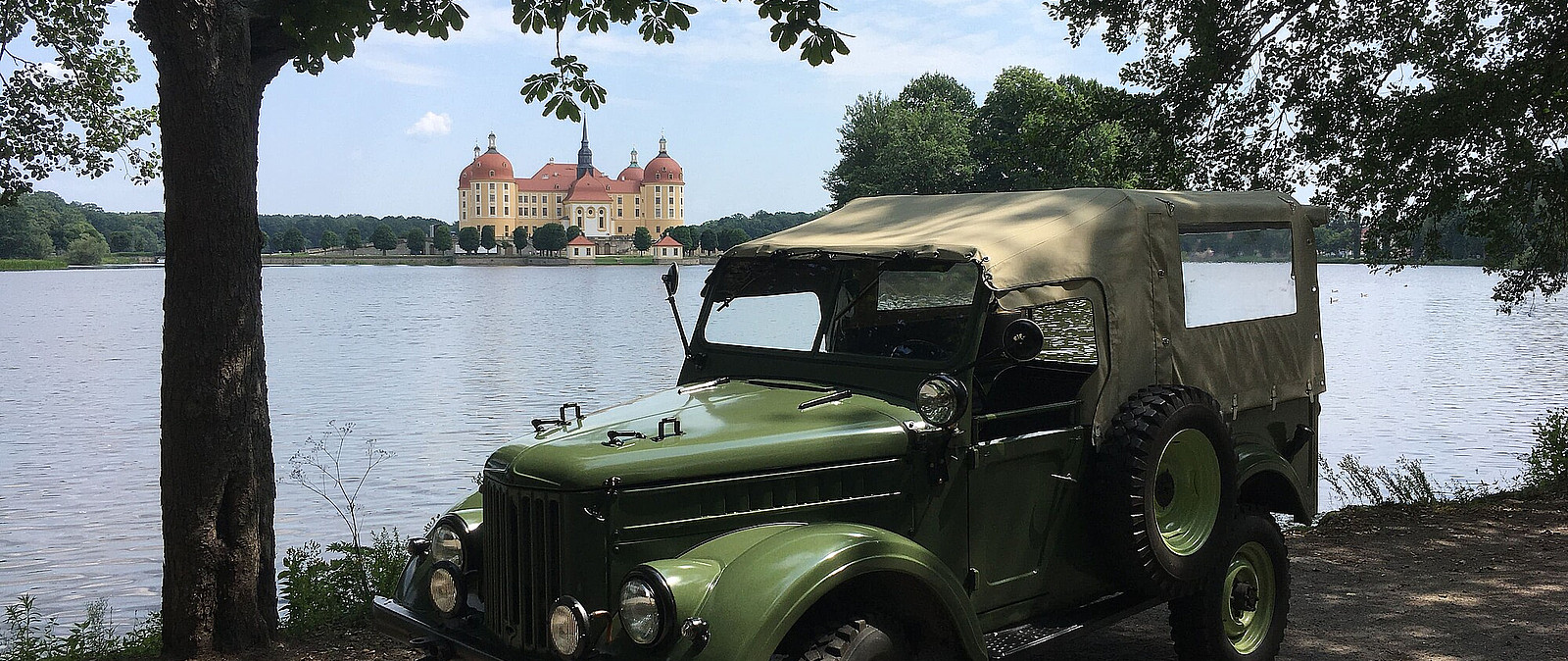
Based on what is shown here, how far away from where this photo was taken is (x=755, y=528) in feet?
14.4

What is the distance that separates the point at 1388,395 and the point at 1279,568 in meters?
19.7

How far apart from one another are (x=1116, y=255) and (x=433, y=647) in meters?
3.35

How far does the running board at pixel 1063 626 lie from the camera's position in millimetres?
4859

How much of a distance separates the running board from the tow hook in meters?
2.02

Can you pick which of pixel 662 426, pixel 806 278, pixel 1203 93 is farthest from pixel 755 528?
pixel 1203 93

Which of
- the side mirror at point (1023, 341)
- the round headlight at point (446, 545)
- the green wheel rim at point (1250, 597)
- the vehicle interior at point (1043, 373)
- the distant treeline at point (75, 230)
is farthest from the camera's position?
the distant treeline at point (75, 230)

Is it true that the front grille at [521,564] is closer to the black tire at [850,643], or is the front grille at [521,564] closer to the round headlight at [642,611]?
the round headlight at [642,611]

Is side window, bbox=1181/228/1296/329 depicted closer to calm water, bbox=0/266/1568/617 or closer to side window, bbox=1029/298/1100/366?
side window, bbox=1029/298/1100/366

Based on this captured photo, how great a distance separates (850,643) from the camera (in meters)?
4.19

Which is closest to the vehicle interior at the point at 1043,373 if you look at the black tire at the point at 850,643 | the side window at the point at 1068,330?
the side window at the point at 1068,330

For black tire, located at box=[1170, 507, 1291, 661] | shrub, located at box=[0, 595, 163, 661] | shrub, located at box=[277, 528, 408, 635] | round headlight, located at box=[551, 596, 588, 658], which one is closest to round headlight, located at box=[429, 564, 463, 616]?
round headlight, located at box=[551, 596, 588, 658]

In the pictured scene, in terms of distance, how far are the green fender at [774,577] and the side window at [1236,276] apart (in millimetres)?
2298

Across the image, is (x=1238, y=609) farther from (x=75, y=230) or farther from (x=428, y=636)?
(x=75, y=230)

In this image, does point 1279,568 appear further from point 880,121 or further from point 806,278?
point 880,121
